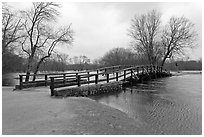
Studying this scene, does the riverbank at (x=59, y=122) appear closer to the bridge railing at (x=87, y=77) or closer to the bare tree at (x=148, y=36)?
the bridge railing at (x=87, y=77)

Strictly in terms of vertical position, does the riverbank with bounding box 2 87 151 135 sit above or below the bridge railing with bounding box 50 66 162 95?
below

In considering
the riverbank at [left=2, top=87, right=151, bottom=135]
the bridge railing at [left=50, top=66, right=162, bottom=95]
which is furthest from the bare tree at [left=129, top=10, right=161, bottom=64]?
the riverbank at [left=2, top=87, right=151, bottom=135]

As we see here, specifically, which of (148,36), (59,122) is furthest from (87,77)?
(148,36)

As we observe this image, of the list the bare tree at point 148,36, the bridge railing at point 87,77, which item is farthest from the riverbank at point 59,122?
the bare tree at point 148,36

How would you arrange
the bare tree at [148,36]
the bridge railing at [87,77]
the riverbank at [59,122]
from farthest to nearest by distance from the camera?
the bare tree at [148,36]
the bridge railing at [87,77]
the riverbank at [59,122]

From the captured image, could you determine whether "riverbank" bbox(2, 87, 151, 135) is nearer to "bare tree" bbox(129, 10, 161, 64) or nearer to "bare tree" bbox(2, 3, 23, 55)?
"bare tree" bbox(2, 3, 23, 55)

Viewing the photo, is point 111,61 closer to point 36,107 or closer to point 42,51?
point 42,51

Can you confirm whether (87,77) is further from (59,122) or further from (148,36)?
(148,36)

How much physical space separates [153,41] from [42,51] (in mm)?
22256

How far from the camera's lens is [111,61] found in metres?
59.1

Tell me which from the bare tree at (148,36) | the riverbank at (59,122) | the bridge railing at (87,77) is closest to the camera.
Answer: the riverbank at (59,122)

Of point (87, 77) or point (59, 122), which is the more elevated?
point (87, 77)

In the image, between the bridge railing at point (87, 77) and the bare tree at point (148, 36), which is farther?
the bare tree at point (148, 36)

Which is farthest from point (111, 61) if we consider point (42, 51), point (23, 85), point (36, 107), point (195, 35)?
point (36, 107)
